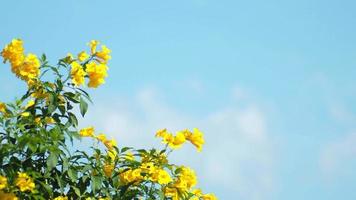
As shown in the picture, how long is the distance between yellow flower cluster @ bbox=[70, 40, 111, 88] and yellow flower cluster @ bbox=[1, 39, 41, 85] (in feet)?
1.06

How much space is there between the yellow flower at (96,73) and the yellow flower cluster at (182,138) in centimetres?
70

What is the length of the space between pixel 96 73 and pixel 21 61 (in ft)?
2.14

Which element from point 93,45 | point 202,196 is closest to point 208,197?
point 202,196

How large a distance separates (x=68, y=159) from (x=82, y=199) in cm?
36

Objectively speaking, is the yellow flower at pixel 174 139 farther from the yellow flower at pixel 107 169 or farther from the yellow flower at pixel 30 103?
the yellow flower at pixel 30 103

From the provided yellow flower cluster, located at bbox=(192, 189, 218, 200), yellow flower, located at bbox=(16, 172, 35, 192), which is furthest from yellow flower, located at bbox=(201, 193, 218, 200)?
yellow flower, located at bbox=(16, 172, 35, 192)

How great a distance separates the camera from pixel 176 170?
18.0 feet

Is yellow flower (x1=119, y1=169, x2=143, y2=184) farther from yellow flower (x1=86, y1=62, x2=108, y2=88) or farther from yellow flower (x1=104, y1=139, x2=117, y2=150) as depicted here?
yellow flower (x1=86, y1=62, x2=108, y2=88)

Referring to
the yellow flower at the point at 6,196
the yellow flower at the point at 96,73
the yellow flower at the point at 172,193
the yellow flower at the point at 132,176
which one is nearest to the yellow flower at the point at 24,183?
the yellow flower at the point at 6,196

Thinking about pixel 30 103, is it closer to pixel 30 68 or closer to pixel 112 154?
pixel 30 68

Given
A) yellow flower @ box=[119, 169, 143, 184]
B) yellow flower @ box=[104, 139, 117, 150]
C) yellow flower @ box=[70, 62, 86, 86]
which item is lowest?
yellow flower @ box=[119, 169, 143, 184]

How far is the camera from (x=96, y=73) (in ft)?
18.0

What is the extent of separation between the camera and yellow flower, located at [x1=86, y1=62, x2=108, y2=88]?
5.48m

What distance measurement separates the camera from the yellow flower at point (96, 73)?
548cm
